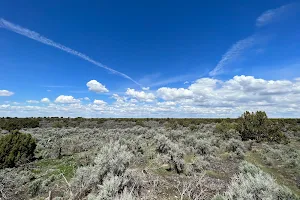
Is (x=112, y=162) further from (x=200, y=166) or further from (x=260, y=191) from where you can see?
(x=200, y=166)

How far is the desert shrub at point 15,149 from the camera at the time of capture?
1396 cm

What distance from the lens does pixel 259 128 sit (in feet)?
84.5

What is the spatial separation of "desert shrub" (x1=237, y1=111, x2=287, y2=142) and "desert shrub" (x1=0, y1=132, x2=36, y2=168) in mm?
21427

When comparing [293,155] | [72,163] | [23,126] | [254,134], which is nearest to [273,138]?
[254,134]

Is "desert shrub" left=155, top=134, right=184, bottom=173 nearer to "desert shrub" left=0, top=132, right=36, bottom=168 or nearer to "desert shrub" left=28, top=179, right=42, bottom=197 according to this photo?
"desert shrub" left=28, top=179, right=42, bottom=197

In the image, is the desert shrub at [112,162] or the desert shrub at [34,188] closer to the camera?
the desert shrub at [112,162]

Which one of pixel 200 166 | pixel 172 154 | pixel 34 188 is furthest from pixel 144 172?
pixel 34 188

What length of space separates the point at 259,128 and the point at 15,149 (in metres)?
23.0

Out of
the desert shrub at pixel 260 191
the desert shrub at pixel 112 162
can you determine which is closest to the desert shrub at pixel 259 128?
the desert shrub at pixel 112 162

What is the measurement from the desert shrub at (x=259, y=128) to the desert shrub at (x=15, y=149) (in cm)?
2143

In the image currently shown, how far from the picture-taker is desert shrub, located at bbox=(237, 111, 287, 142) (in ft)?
81.0

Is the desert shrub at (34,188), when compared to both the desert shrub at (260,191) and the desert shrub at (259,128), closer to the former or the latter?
the desert shrub at (260,191)

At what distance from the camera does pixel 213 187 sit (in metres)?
10.2

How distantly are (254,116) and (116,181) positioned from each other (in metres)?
23.2
